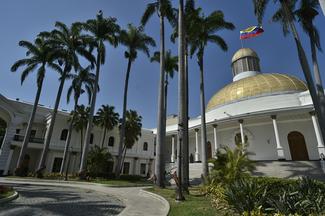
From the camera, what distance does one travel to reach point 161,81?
52.9 feet

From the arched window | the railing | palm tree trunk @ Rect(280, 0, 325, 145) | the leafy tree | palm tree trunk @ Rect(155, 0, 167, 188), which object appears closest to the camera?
palm tree trunk @ Rect(280, 0, 325, 145)

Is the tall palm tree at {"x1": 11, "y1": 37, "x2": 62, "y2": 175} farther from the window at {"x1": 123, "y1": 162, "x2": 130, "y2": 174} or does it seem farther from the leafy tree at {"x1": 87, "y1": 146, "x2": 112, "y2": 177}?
the window at {"x1": 123, "y1": 162, "x2": 130, "y2": 174}

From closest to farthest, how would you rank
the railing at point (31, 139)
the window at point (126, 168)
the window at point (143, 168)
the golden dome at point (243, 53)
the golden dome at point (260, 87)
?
the golden dome at point (260, 87) < the railing at point (31, 139) < the window at point (126, 168) < the window at point (143, 168) < the golden dome at point (243, 53)

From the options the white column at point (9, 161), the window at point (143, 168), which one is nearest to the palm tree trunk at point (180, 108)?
the white column at point (9, 161)

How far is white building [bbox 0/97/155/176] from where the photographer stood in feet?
83.4

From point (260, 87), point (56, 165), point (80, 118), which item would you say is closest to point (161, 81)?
point (260, 87)

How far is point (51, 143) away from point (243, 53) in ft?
130

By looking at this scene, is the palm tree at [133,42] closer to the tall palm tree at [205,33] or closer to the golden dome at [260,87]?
the tall palm tree at [205,33]

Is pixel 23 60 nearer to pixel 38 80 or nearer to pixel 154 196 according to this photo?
pixel 38 80

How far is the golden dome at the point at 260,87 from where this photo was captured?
87.6ft

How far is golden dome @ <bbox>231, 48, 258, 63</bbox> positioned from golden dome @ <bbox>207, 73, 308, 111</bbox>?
1240 centimetres

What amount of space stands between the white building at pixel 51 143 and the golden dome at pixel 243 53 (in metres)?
24.5

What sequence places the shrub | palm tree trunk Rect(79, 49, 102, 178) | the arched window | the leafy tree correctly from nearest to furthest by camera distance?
the shrub
palm tree trunk Rect(79, 49, 102, 178)
the leafy tree
the arched window

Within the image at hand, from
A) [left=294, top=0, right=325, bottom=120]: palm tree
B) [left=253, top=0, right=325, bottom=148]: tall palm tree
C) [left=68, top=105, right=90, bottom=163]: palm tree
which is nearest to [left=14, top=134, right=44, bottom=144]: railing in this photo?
[left=68, top=105, right=90, bottom=163]: palm tree
